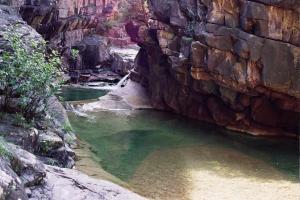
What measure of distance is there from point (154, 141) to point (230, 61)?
5.52 meters

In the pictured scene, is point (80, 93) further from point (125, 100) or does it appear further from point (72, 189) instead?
point (72, 189)

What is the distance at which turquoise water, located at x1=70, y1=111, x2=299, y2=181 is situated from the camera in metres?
16.5

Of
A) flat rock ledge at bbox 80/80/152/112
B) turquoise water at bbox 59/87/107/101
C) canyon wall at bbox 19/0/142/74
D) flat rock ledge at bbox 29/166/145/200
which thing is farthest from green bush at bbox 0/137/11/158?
turquoise water at bbox 59/87/107/101

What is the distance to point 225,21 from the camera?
2084 cm

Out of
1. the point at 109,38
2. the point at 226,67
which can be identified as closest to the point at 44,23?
the point at 226,67

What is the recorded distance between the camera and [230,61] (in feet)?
69.6

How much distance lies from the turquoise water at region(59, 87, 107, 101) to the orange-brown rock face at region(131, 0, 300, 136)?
6.64 metres

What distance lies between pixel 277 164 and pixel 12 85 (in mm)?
10993

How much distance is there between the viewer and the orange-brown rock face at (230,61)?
734 inches

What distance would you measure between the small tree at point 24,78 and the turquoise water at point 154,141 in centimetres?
453

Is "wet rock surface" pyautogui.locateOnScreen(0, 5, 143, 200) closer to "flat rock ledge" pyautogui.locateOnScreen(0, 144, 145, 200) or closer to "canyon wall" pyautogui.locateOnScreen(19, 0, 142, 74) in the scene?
"flat rock ledge" pyautogui.locateOnScreen(0, 144, 145, 200)

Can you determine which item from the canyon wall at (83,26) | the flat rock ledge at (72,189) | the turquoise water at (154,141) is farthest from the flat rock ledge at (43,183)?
the canyon wall at (83,26)

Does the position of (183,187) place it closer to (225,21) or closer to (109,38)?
(225,21)

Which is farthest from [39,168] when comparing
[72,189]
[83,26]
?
[83,26]
